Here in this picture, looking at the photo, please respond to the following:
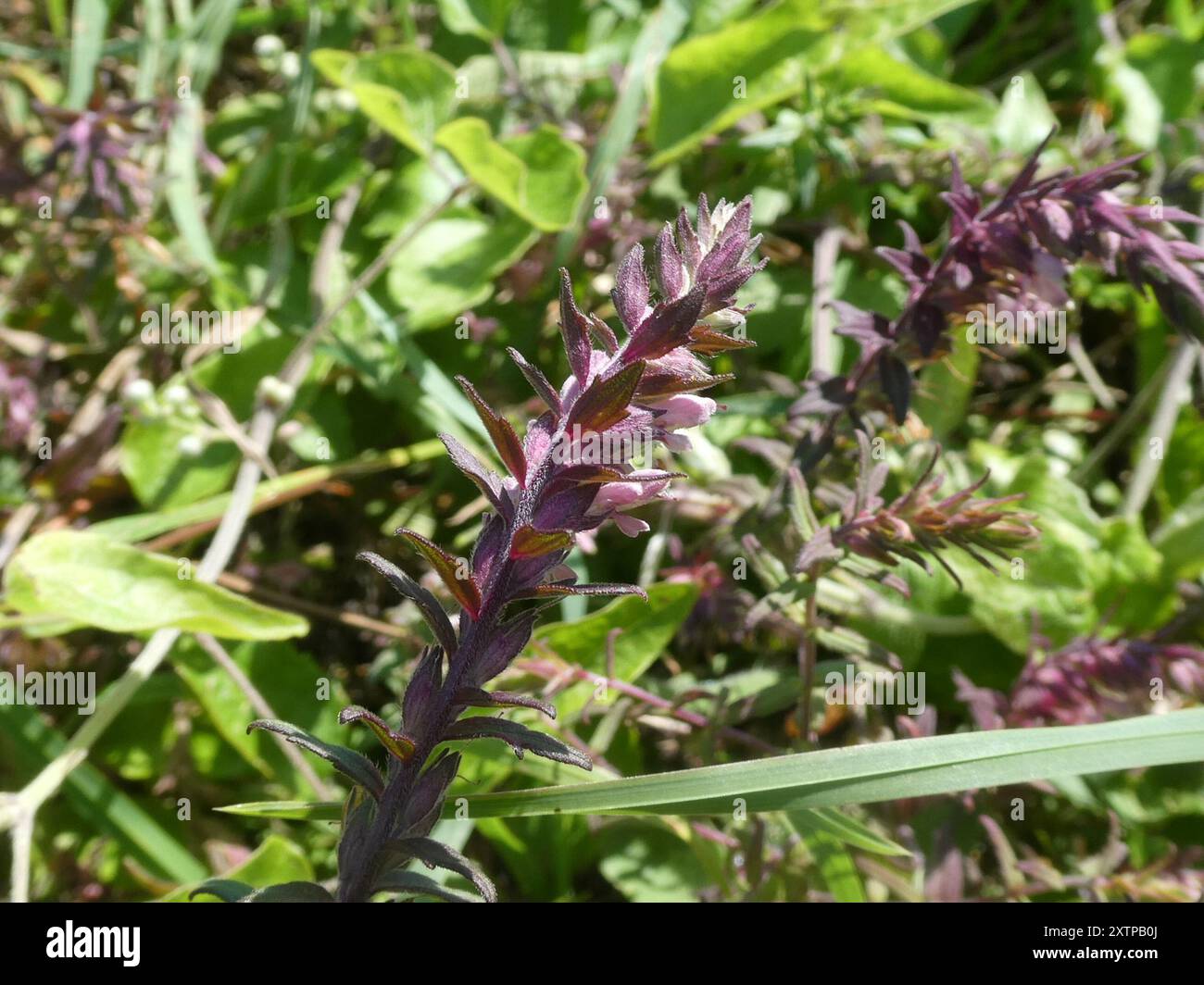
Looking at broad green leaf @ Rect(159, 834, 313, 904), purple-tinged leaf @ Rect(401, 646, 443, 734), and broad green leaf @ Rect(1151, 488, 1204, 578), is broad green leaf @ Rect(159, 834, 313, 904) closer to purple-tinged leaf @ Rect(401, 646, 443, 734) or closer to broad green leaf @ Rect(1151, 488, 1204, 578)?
purple-tinged leaf @ Rect(401, 646, 443, 734)

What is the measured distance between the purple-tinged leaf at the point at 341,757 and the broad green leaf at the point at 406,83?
159cm

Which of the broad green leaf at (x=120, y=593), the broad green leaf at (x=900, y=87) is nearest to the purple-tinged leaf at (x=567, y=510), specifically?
the broad green leaf at (x=120, y=593)

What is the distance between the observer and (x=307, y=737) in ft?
4.01

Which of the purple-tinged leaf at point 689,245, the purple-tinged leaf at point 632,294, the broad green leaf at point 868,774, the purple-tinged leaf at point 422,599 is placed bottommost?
the broad green leaf at point 868,774

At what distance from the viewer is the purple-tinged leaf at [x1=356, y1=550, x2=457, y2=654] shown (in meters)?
1.19

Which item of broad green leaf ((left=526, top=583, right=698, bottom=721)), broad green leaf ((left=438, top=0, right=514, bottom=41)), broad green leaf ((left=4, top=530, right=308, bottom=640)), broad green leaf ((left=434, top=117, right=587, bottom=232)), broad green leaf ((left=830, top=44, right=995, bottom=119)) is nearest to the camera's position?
broad green leaf ((left=4, top=530, right=308, bottom=640))

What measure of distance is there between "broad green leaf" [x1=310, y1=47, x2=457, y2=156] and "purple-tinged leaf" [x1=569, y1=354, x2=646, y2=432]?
1513mm

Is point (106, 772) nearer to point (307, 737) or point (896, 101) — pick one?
point (307, 737)

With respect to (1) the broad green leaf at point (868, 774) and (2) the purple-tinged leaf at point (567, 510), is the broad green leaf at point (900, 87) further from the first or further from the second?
(2) the purple-tinged leaf at point (567, 510)

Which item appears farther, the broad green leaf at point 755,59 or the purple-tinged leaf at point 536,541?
the broad green leaf at point 755,59

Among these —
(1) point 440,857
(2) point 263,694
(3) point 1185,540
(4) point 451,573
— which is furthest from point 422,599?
(3) point 1185,540

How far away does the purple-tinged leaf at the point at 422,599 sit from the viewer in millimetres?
1188

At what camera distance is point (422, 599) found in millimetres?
1192

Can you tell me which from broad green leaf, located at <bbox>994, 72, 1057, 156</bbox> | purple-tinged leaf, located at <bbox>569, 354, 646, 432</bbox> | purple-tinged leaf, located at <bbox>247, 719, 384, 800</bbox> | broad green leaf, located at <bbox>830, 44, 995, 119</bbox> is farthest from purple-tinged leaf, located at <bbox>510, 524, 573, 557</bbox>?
broad green leaf, located at <bbox>994, 72, 1057, 156</bbox>
